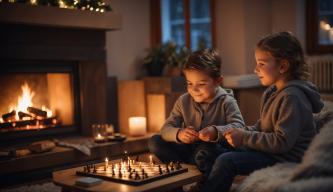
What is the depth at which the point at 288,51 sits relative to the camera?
201 cm

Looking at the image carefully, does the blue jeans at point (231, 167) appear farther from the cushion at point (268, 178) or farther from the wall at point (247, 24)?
the wall at point (247, 24)

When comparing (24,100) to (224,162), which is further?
(24,100)

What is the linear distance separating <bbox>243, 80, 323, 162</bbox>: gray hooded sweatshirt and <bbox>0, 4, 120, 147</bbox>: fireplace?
1820 millimetres

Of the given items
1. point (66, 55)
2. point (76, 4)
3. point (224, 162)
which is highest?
point (76, 4)

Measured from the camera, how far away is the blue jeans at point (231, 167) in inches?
73.7

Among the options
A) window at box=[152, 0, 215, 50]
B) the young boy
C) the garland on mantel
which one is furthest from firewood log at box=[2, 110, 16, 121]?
window at box=[152, 0, 215, 50]

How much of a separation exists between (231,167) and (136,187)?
426 mm

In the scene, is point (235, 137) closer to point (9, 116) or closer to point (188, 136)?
point (188, 136)

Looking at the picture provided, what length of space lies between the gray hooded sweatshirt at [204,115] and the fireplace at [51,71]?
130 cm

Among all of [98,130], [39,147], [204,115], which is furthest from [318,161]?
[98,130]

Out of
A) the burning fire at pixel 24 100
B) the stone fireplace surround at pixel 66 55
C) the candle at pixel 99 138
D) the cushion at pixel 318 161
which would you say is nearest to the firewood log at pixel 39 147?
the stone fireplace surround at pixel 66 55

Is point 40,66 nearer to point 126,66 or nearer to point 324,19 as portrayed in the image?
point 126,66

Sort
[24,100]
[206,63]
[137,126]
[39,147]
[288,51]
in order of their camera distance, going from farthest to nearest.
Result: [137,126], [24,100], [39,147], [206,63], [288,51]

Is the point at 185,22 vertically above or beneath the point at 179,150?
above
